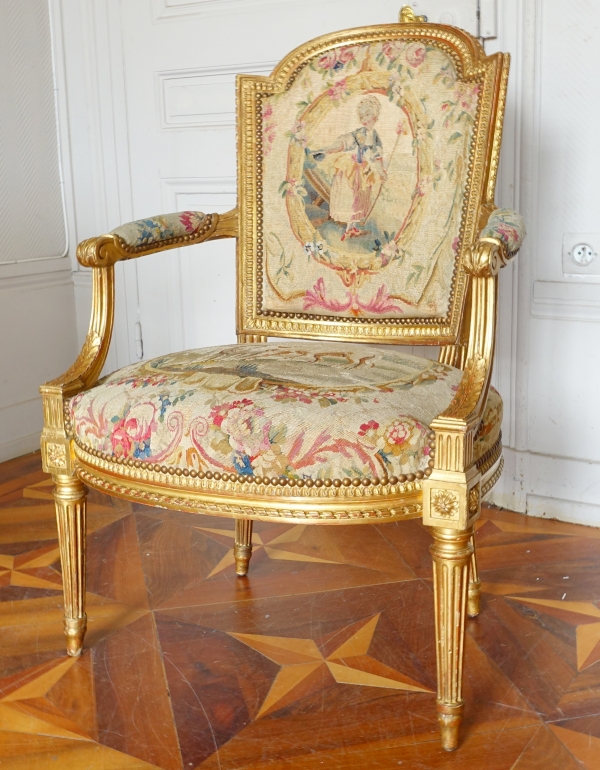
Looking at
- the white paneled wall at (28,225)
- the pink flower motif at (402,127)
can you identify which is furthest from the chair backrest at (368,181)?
the white paneled wall at (28,225)

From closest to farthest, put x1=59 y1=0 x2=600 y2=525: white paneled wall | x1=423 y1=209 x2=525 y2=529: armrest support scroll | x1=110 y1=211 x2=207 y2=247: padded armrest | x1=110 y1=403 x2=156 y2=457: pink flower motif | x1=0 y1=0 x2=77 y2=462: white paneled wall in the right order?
x1=423 y1=209 x2=525 y2=529: armrest support scroll < x1=110 y1=403 x2=156 y2=457: pink flower motif < x1=110 y1=211 x2=207 y2=247: padded armrest < x1=59 y1=0 x2=600 y2=525: white paneled wall < x1=0 y1=0 x2=77 y2=462: white paneled wall

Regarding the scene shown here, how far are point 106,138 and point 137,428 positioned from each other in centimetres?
163

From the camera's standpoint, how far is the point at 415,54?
1566 mm

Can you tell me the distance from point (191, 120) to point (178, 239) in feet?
3.17

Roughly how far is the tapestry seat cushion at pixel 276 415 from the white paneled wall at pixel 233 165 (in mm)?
769

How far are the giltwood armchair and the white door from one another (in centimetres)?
69

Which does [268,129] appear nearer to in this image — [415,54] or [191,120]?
→ [415,54]

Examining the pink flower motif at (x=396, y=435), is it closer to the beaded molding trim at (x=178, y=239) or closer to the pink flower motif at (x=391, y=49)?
the beaded molding trim at (x=178, y=239)

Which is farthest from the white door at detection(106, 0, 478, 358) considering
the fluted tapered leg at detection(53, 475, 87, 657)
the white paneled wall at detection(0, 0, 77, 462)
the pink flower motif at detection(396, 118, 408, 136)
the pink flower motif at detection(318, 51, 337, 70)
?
the fluted tapered leg at detection(53, 475, 87, 657)

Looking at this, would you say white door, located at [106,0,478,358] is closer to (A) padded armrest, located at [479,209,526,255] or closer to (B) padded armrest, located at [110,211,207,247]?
(B) padded armrest, located at [110,211,207,247]

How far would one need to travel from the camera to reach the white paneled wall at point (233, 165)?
196 centimetres

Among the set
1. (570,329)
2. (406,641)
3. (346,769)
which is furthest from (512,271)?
(346,769)

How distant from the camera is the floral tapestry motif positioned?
1533 millimetres

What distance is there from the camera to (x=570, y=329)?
2.02 m
